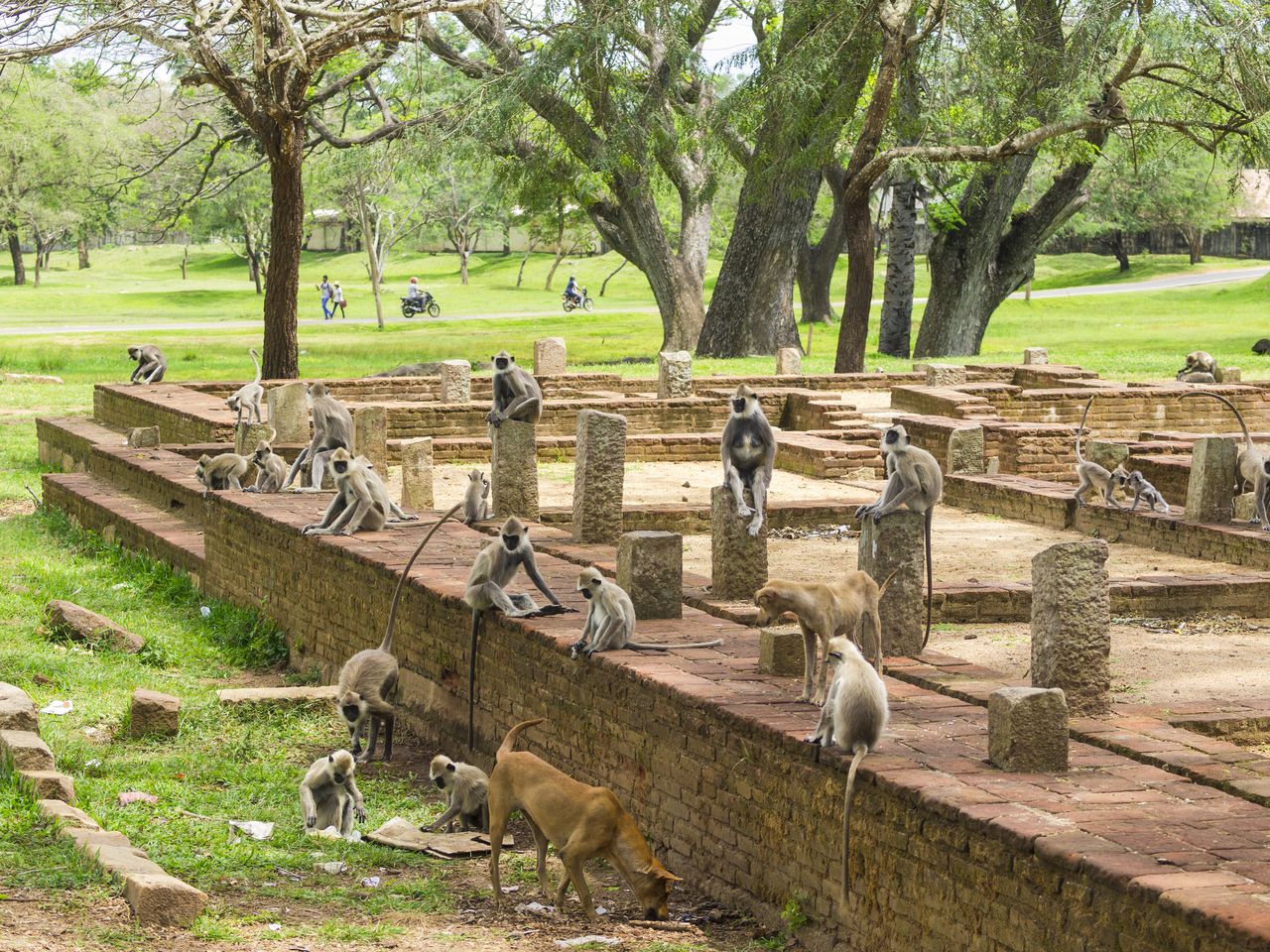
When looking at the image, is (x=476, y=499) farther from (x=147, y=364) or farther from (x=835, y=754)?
(x=147, y=364)

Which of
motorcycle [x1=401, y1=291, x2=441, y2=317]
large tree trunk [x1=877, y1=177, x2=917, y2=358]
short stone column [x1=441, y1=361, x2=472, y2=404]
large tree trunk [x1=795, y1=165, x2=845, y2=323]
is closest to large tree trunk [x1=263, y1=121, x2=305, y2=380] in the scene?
short stone column [x1=441, y1=361, x2=472, y2=404]

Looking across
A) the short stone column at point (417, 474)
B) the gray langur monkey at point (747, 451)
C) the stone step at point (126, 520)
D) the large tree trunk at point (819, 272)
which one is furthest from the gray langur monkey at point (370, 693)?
the large tree trunk at point (819, 272)

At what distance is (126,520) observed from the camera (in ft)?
52.6

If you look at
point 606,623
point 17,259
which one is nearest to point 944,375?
point 606,623

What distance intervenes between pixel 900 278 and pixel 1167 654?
77.0 ft

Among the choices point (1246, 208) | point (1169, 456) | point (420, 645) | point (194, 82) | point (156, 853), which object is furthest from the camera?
point (1246, 208)

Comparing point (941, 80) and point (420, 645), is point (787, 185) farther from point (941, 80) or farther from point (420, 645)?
point (420, 645)

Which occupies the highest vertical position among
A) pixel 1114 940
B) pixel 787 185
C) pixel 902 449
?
pixel 787 185

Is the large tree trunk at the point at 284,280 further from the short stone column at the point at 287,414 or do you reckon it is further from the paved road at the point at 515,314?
the paved road at the point at 515,314

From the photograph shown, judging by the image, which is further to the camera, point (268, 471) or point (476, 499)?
point (268, 471)

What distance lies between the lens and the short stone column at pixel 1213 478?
14.0 meters

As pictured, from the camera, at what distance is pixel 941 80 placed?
85.0 feet

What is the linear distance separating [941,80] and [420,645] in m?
17.7

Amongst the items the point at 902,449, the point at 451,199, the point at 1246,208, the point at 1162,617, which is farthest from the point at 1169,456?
the point at 1246,208
